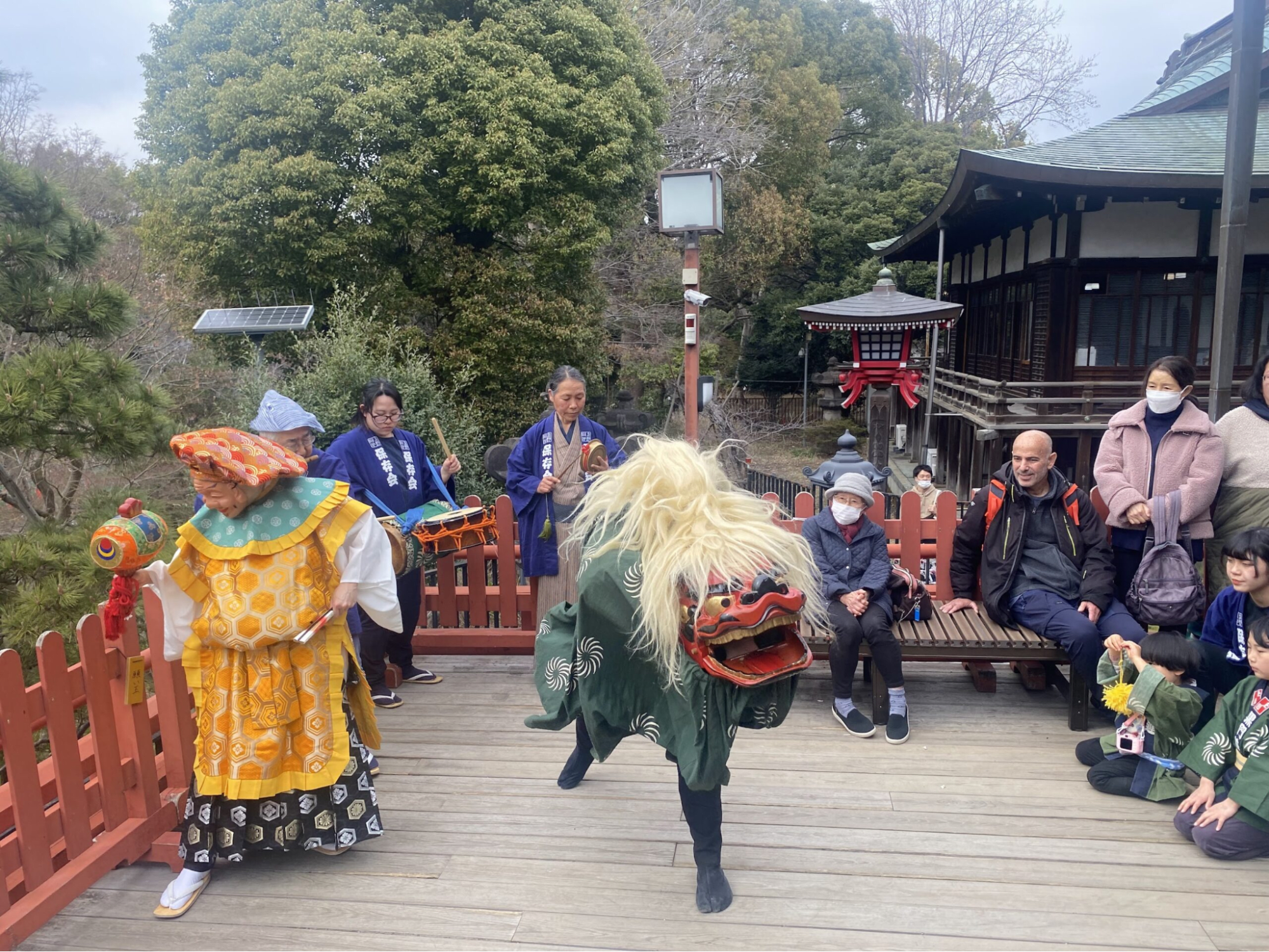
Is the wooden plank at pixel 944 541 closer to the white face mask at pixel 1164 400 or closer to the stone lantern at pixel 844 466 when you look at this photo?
the stone lantern at pixel 844 466

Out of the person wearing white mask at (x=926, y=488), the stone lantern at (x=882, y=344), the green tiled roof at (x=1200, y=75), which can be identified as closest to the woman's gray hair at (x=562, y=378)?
the stone lantern at (x=882, y=344)

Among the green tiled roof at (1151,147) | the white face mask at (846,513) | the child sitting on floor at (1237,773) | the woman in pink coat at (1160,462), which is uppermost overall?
the green tiled roof at (1151,147)

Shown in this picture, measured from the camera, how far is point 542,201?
1262cm

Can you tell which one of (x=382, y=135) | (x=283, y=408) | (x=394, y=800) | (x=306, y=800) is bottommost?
(x=394, y=800)

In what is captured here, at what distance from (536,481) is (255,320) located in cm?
524

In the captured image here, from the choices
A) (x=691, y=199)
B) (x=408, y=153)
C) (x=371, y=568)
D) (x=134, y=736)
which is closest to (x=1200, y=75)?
(x=691, y=199)

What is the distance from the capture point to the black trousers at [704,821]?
2.68 meters

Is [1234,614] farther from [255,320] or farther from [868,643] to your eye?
[255,320]

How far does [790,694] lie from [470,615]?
2965 millimetres

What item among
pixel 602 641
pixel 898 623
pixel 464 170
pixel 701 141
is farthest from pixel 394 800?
pixel 701 141

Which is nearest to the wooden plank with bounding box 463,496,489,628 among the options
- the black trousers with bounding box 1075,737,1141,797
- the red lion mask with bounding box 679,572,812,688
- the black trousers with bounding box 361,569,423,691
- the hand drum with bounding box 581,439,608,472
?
the black trousers with bounding box 361,569,423,691

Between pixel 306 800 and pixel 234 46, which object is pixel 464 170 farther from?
pixel 306 800

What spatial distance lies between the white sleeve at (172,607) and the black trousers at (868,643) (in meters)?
2.69

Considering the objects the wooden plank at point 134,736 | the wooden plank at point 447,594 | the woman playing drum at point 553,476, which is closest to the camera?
the wooden plank at point 134,736
